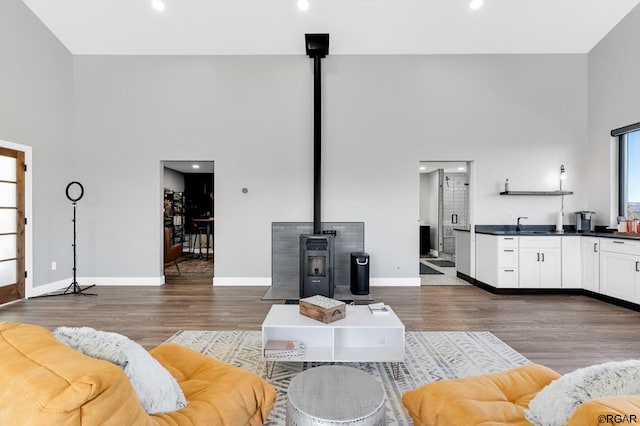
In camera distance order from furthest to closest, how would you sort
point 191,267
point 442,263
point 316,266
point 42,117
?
point 442,263 < point 191,267 < point 42,117 < point 316,266

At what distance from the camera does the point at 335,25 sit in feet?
14.7

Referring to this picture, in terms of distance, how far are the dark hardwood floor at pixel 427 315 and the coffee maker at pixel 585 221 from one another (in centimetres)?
108

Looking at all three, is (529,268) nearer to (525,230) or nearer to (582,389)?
(525,230)

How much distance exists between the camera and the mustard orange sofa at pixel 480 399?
1.20 m

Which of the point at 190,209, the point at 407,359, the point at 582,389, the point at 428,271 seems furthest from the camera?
the point at 190,209

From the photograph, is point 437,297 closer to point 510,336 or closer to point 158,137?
point 510,336

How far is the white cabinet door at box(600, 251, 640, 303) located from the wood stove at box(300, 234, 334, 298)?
3527mm

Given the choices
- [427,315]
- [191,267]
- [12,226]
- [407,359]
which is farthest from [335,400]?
[191,267]

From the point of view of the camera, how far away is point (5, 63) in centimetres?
391

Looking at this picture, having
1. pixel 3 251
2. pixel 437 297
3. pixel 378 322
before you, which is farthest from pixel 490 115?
pixel 3 251

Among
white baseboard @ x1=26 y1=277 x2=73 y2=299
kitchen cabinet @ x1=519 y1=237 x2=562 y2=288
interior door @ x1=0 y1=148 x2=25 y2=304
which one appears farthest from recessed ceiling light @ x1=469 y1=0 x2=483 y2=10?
white baseboard @ x1=26 y1=277 x2=73 y2=299

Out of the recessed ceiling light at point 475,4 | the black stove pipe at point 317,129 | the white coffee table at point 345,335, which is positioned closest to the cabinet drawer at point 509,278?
the black stove pipe at point 317,129

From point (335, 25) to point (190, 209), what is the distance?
22.7ft

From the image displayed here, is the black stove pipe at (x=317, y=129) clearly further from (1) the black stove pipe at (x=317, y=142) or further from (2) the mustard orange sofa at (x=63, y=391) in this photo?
(2) the mustard orange sofa at (x=63, y=391)
